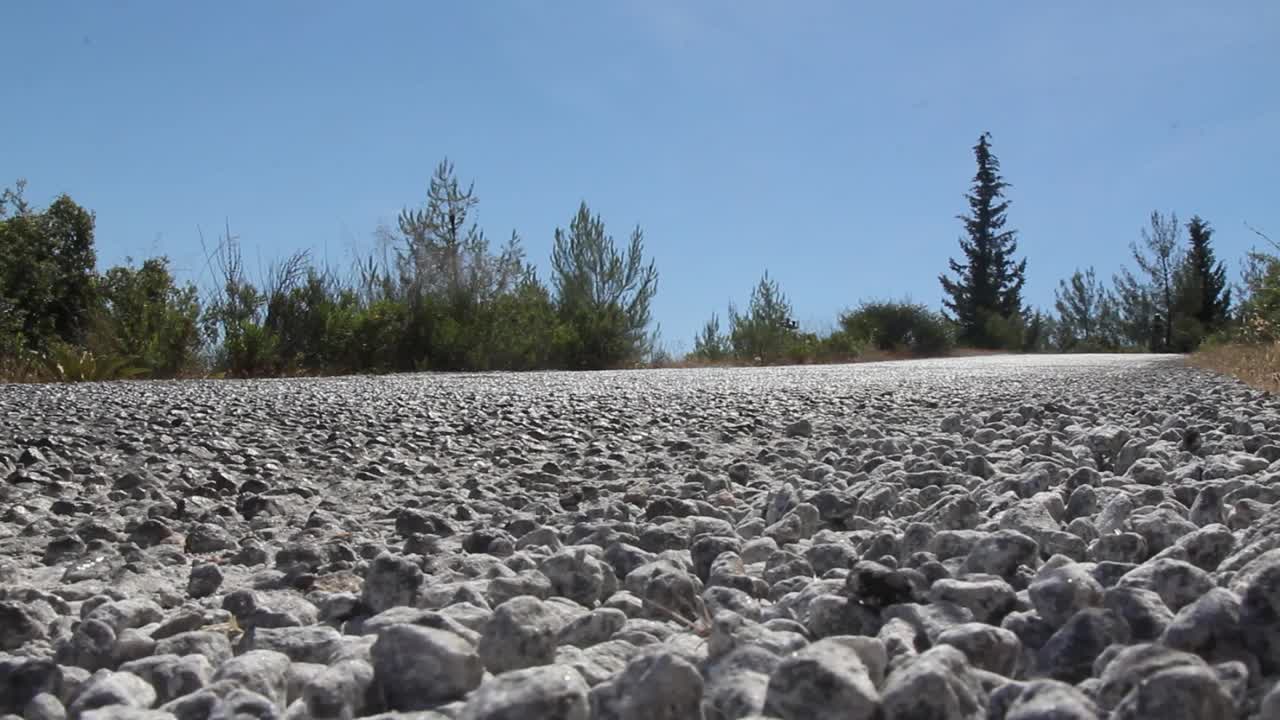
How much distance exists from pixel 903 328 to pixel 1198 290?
1599 cm

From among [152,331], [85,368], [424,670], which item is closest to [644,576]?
[424,670]

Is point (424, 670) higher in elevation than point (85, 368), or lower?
lower

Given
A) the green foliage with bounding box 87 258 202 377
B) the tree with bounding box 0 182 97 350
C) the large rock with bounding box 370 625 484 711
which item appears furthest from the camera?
the tree with bounding box 0 182 97 350

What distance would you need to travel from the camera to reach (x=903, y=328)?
30406mm

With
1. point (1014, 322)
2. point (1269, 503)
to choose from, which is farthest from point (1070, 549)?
point (1014, 322)

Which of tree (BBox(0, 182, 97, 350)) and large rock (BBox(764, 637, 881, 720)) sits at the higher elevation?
tree (BBox(0, 182, 97, 350))

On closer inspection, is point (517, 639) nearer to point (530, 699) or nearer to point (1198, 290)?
point (530, 699)

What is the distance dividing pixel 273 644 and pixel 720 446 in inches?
118

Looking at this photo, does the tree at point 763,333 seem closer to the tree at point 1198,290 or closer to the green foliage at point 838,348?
the green foliage at point 838,348

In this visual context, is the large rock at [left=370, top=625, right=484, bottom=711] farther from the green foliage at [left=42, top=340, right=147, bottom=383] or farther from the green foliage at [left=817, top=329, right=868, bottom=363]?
the green foliage at [left=817, top=329, right=868, bottom=363]

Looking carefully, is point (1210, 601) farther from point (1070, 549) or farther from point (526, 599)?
point (526, 599)

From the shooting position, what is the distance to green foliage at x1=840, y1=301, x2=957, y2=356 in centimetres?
2930

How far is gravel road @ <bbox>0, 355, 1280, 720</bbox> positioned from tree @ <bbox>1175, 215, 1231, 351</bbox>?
38.3 m

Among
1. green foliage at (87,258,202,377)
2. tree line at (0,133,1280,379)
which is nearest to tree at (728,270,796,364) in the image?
tree line at (0,133,1280,379)
